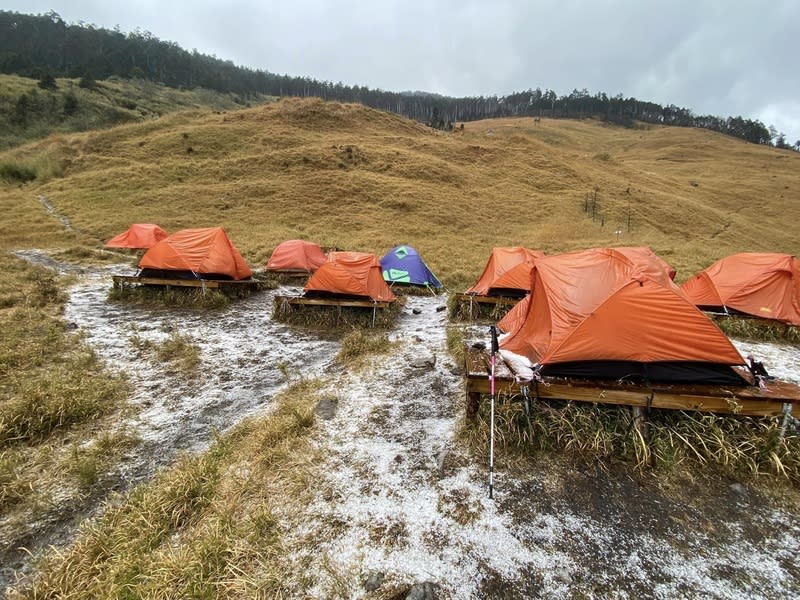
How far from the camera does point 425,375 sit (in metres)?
7.18

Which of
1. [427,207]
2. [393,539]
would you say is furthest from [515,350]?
[427,207]

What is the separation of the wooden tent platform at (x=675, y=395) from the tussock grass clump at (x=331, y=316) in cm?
539

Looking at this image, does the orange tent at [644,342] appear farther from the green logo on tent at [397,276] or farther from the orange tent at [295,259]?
the orange tent at [295,259]

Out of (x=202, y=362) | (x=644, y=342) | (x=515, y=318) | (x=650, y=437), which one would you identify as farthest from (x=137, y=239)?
(x=650, y=437)

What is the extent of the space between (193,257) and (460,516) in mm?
10901

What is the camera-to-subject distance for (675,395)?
4.68 meters

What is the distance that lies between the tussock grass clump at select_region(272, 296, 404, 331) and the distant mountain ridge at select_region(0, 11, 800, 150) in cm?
8900

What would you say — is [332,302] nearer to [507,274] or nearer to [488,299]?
[488,299]

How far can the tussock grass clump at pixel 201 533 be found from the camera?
310 centimetres

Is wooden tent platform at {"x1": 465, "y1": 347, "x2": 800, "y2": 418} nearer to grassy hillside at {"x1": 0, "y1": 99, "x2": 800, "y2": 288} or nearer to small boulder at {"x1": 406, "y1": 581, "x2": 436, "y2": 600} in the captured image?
small boulder at {"x1": 406, "y1": 581, "x2": 436, "y2": 600}

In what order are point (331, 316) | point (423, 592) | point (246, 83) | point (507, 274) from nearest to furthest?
point (423, 592) < point (331, 316) < point (507, 274) < point (246, 83)

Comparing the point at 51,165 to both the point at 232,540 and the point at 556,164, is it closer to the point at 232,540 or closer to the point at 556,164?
the point at 232,540

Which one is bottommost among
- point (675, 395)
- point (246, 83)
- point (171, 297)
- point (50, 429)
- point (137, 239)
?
point (50, 429)

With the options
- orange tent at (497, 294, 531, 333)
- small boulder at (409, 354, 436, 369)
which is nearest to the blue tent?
orange tent at (497, 294, 531, 333)
